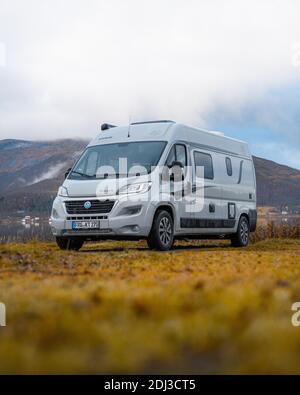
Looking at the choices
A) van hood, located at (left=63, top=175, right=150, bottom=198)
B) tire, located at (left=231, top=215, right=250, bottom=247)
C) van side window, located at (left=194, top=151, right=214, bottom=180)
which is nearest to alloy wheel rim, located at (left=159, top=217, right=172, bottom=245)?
van hood, located at (left=63, top=175, right=150, bottom=198)

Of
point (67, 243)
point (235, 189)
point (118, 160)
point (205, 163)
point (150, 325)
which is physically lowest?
point (150, 325)

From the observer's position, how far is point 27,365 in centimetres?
262

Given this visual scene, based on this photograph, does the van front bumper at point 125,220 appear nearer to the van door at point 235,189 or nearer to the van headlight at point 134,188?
the van headlight at point 134,188

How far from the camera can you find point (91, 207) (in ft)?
38.6

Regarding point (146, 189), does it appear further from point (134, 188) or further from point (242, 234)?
point (242, 234)

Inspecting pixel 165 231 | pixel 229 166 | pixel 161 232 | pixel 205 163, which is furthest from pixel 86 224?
pixel 229 166

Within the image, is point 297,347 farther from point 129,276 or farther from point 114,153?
point 114,153

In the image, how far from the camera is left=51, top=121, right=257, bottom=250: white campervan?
1155 cm

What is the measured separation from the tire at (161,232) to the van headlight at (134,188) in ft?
2.29

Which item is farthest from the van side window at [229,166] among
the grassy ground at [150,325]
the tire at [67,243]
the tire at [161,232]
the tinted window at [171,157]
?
the grassy ground at [150,325]

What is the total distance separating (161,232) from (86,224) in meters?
1.53

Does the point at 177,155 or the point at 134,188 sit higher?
the point at 177,155

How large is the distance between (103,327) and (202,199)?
10.6 metres

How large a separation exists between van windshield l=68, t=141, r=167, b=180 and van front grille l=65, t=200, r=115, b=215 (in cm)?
68
